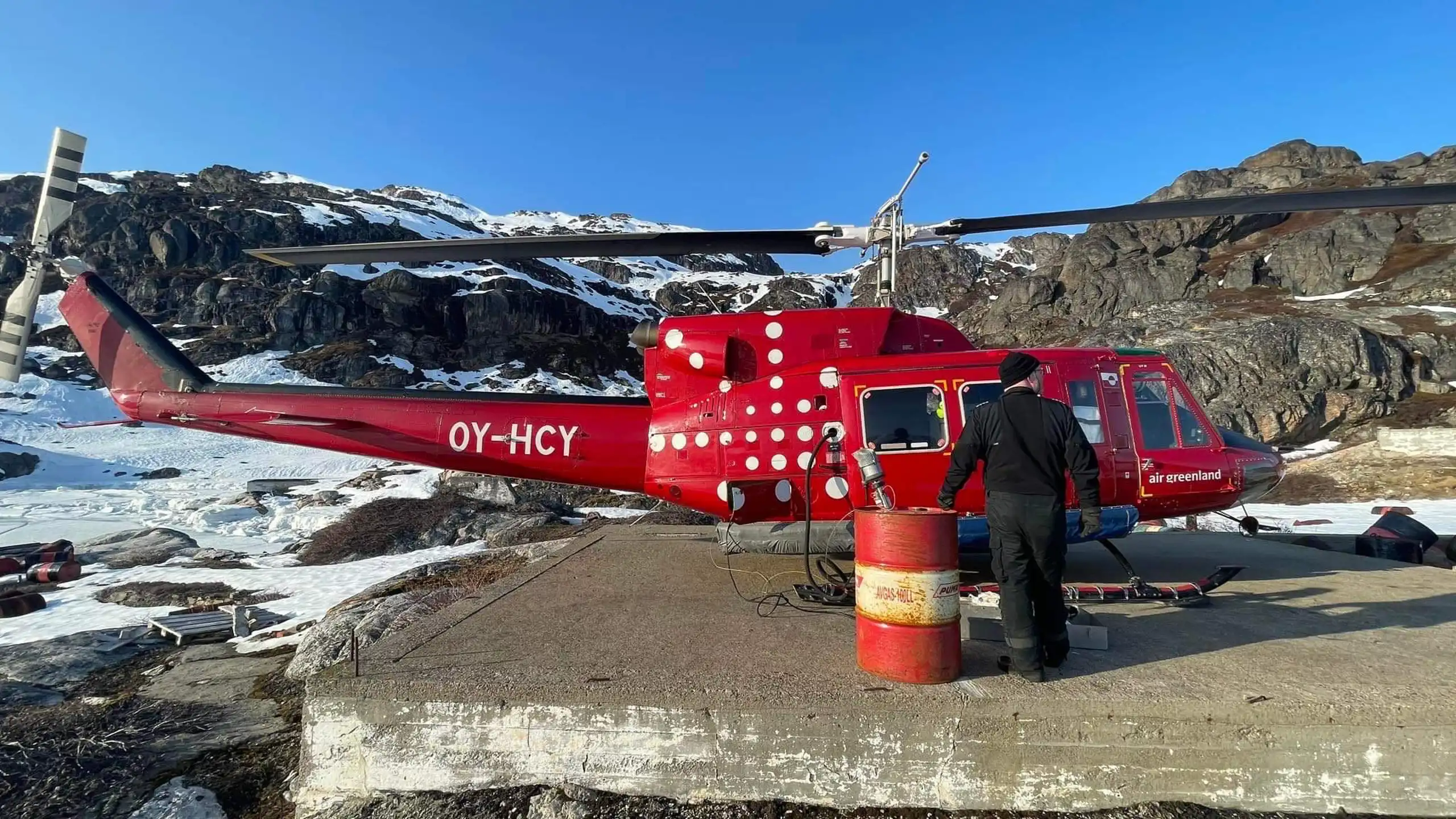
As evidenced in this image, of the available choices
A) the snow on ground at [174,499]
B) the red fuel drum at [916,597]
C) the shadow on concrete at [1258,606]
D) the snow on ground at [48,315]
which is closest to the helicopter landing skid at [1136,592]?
the shadow on concrete at [1258,606]

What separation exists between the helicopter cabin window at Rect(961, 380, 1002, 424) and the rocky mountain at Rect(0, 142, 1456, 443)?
1219 inches

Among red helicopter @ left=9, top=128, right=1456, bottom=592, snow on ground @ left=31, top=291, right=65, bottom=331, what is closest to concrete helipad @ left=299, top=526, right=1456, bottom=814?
red helicopter @ left=9, top=128, right=1456, bottom=592

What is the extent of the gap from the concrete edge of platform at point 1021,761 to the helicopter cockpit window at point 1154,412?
3457 millimetres

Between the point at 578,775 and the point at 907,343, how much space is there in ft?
17.1

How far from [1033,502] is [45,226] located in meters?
12.7

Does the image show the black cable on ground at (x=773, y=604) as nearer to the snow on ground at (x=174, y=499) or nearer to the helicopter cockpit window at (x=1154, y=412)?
the helicopter cockpit window at (x=1154, y=412)

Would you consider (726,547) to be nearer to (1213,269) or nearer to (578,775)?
(578,775)

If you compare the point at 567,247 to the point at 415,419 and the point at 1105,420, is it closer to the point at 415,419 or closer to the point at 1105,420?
the point at 415,419

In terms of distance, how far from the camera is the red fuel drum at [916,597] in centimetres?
336

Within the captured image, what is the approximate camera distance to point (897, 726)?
306cm

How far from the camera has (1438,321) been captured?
4084 centimetres

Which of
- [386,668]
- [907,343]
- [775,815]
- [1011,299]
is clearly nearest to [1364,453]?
[907,343]

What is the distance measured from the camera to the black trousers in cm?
357

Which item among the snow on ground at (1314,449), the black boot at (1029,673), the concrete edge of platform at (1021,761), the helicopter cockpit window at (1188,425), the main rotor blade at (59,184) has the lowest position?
the snow on ground at (1314,449)
